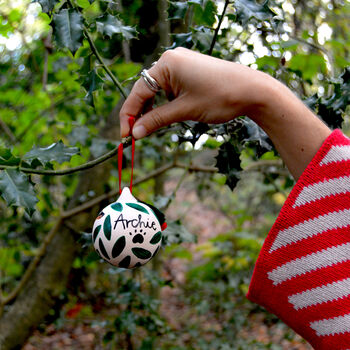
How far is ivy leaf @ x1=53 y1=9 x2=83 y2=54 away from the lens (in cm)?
106

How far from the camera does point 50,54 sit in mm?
2531

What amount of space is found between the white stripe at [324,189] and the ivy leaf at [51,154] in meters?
0.66

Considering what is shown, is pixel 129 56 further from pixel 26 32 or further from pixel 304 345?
pixel 304 345

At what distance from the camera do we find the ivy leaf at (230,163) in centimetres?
130

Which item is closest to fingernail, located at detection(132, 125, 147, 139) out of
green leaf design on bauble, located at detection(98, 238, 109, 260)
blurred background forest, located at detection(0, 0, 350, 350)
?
blurred background forest, located at detection(0, 0, 350, 350)

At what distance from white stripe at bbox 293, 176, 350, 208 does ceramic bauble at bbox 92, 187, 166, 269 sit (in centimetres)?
34

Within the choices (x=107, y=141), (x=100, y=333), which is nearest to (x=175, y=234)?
(x=107, y=141)

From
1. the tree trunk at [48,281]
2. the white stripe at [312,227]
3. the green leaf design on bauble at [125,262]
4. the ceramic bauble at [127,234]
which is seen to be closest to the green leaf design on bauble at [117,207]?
the ceramic bauble at [127,234]

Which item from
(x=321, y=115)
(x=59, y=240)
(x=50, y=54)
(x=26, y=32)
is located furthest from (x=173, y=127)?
(x=26, y=32)

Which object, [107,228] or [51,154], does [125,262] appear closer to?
[107,228]

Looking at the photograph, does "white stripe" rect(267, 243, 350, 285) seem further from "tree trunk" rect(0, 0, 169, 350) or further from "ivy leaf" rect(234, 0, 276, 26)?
"tree trunk" rect(0, 0, 169, 350)

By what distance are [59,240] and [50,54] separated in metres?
1.13

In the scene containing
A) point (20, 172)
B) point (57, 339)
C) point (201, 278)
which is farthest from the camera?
point (201, 278)

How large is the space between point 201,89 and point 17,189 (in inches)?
21.0
